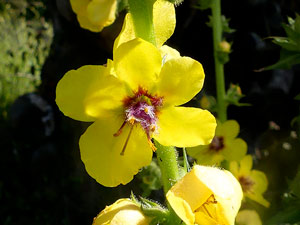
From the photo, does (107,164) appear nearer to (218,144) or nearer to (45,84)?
(218,144)

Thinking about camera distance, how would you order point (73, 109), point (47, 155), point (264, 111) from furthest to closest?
point (47, 155) < point (264, 111) < point (73, 109)

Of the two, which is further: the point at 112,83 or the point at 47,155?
the point at 47,155

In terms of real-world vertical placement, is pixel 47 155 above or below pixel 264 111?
below

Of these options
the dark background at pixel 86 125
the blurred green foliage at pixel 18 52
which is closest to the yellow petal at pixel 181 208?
the dark background at pixel 86 125

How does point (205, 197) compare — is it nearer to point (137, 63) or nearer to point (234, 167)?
point (137, 63)

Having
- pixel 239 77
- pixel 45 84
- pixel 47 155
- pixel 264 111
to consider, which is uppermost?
pixel 239 77

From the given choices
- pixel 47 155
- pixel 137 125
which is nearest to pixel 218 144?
pixel 137 125
